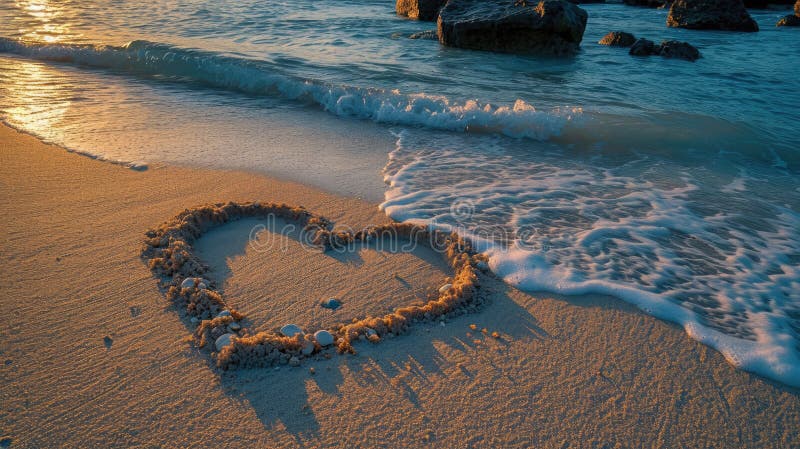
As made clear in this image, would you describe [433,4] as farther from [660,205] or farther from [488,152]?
[660,205]

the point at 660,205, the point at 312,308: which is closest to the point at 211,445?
the point at 312,308

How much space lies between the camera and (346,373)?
189 centimetres

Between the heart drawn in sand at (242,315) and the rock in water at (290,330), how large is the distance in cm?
4

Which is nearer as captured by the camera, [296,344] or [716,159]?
[296,344]

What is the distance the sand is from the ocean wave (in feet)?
8.95

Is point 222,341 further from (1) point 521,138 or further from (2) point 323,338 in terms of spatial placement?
(1) point 521,138

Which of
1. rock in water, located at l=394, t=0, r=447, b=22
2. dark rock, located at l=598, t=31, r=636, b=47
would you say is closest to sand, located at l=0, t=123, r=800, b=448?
dark rock, located at l=598, t=31, r=636, b=47

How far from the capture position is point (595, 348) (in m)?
2.06

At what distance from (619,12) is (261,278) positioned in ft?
52.4

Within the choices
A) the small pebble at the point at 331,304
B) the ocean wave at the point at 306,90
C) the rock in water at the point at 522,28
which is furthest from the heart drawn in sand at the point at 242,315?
the rock in water at the point at 522,28

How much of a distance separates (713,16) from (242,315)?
13.6 m

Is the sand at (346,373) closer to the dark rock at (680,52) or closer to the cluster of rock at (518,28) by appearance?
the cluster of rock at (518,28)

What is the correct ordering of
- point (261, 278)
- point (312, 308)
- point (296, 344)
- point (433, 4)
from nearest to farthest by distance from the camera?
1. point (296, 344)
2. point (312, 308)
3. point (261, 278)
4. point (433, 4)

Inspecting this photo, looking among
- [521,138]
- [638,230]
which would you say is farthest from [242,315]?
[521,138]
